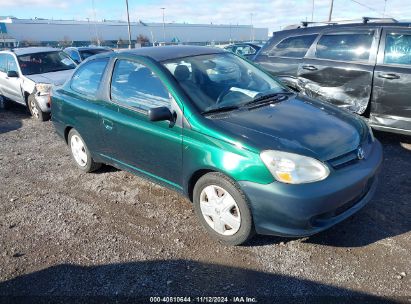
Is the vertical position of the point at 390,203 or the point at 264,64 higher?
the point at 264,64

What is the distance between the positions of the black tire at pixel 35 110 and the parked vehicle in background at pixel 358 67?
5172 mm

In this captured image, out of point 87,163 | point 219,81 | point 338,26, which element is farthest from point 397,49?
point 87,163

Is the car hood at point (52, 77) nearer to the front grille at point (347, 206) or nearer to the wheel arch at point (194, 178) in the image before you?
the wheel arch at point (194, 178)

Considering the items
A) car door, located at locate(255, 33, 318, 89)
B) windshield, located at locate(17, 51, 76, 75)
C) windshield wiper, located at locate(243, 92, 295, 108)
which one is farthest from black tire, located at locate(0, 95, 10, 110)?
windshield wiper, located at locate(243, 92, 295, 108)

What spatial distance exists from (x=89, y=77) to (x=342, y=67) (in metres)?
3.67

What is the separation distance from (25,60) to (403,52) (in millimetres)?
8210

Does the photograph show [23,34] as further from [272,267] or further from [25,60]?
[272,267]

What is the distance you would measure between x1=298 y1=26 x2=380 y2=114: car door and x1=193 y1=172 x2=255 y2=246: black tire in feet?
10.7

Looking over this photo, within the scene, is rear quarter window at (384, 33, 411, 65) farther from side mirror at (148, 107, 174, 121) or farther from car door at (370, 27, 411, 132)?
side mirror at (148, 107, 174, 121)

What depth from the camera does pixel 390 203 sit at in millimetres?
3816

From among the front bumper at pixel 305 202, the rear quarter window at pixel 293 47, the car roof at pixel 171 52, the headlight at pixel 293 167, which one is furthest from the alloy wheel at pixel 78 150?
the rear quarter window at pixel 293 47

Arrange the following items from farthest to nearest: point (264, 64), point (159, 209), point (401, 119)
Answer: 1. point (264, 64)
2. point (401, 119)
3. point (159, 209)

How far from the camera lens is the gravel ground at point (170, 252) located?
109 inches

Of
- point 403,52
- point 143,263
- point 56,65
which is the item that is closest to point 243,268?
point 143,263
